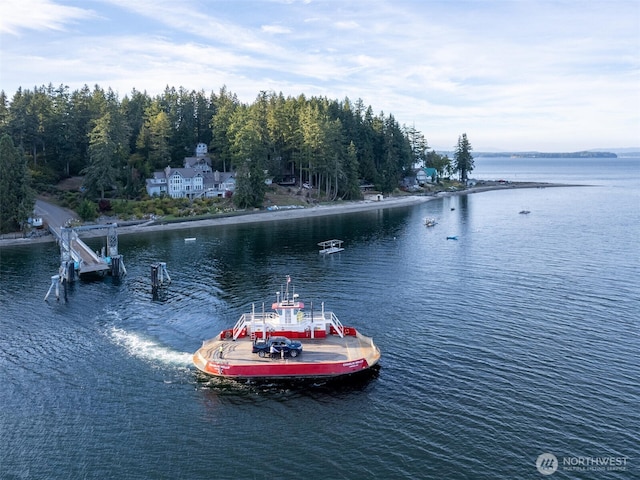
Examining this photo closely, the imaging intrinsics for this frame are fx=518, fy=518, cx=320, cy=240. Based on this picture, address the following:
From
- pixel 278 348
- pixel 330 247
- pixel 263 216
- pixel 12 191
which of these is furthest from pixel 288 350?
pixel 263 216

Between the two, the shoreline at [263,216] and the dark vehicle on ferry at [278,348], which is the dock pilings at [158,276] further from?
the shoreline at [263,216]

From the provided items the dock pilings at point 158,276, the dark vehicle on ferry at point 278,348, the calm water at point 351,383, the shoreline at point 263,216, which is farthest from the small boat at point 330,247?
the dark vehicle on ferry at point 278,348

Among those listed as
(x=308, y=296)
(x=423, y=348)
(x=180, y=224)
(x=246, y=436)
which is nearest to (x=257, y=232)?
(x=180, y=224)

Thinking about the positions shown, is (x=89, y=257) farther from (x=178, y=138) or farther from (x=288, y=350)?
(x=178, y=138)

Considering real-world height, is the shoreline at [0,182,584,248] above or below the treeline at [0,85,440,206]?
below

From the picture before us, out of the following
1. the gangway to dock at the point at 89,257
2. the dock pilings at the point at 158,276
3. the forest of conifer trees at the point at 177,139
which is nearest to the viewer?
the dock pilings at the point at 158,276

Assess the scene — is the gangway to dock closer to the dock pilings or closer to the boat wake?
the dock pilings

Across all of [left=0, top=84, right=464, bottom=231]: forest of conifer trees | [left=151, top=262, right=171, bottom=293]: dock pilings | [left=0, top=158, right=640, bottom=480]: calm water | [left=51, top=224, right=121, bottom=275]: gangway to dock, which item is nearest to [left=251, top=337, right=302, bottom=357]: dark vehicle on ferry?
[left=0, top=158, right=640, bottom=480]: calm water
